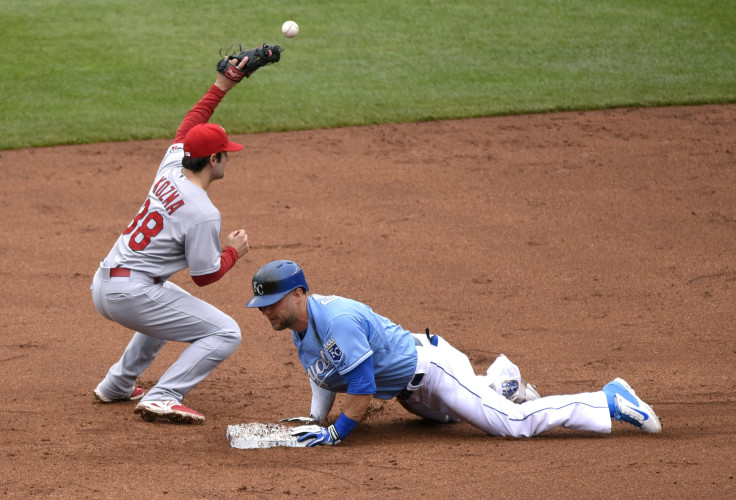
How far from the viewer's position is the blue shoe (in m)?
4.70

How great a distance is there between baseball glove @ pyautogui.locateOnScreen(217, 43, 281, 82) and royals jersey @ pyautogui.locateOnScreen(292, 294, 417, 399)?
1.66 metres

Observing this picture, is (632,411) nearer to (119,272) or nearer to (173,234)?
(173,234)

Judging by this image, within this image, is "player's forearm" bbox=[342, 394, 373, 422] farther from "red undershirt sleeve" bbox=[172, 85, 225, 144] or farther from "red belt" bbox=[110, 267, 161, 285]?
"red undershirt sleeve" bbox=[172, 85, 225, 144]

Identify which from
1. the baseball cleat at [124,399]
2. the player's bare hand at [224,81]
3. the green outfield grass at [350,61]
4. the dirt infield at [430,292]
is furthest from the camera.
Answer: the green outfield grass at [350,61]

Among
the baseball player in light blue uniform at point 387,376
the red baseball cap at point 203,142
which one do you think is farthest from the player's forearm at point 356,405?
the red baseball cap at point 203,142

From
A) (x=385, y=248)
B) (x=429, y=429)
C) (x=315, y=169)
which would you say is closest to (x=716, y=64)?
(x=315, y=169)

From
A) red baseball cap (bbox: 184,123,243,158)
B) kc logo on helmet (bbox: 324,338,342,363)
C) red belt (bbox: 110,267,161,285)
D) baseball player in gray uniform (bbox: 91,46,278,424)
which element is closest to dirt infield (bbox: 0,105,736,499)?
baseball player in gray uniform (bbox: 91,46,278,424)

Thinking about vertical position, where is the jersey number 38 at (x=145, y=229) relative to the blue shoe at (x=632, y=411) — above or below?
above

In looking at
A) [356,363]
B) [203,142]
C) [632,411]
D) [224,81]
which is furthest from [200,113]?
[632,411]

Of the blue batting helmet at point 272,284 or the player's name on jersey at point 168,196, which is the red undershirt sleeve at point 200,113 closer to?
the player's name on jersey at point 168,196

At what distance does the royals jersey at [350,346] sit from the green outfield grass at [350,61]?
666 cm

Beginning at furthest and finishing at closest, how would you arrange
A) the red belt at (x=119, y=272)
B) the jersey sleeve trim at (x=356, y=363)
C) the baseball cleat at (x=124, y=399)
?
the baseball cleat at (x=124, y=399) < the red belt at (x=119, y=272) < the jersey sleeve trim at (x=356, y=363)

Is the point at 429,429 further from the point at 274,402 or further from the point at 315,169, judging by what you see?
the point at 315,169

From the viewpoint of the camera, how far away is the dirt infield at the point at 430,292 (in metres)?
4.32
